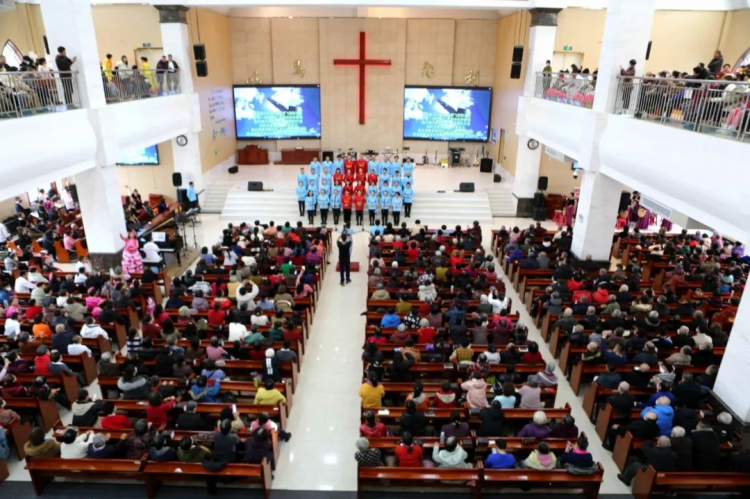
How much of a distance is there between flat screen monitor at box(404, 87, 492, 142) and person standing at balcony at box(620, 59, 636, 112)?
37.3 feet

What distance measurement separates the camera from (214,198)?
1883 cm

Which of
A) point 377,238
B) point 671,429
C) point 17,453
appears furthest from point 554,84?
point 17,453

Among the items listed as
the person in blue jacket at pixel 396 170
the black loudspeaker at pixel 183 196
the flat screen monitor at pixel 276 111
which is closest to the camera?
the black loudspeaker at pixel 183 196

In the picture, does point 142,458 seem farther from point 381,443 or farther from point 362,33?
point 362,33

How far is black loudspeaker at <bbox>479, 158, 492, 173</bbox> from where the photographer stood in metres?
22.0

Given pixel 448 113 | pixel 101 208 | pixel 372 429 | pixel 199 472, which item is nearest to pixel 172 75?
pixel 101 208

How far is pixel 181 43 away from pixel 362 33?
819 cm

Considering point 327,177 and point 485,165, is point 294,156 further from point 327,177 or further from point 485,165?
point 485,165

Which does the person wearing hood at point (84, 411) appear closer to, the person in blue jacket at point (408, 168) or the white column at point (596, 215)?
the white column at point (596, 215)

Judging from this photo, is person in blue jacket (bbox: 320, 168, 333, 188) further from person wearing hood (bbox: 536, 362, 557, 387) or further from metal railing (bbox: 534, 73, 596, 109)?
person wearing hood (bbox: 536, 362, 557, 387)

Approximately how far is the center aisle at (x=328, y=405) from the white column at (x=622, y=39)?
23.7 ft

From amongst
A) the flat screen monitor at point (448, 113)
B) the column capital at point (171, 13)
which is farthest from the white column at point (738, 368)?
the column capital at point (171, 13)

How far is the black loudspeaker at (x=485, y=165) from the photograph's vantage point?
866 inches

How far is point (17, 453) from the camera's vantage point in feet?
23.1
